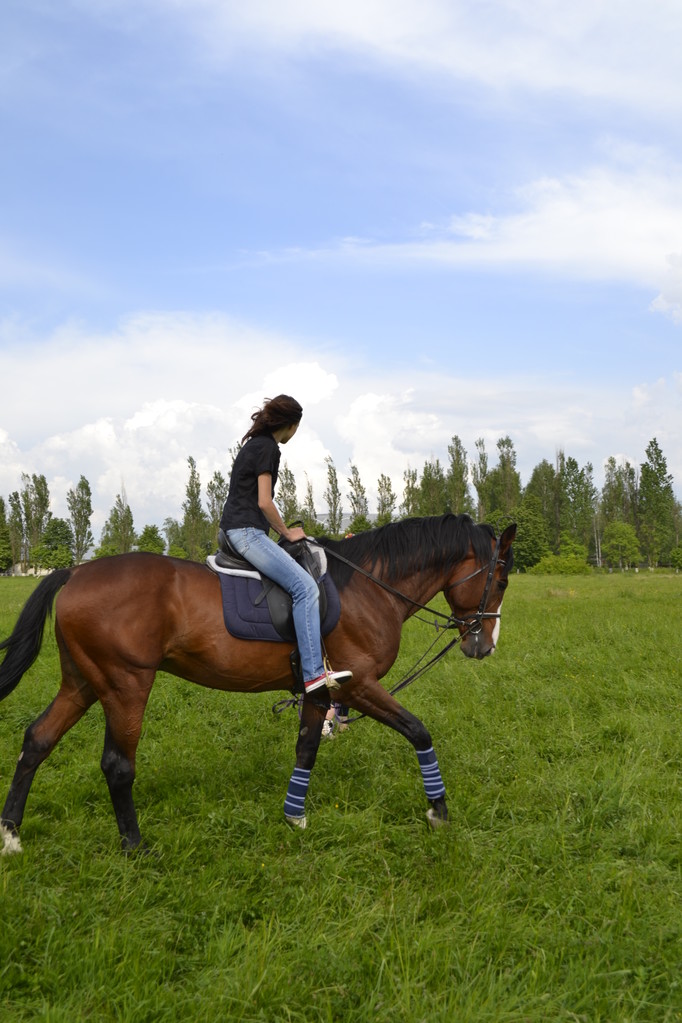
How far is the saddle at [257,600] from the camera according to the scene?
17.5 feet

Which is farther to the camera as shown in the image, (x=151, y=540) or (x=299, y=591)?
(x=151, y=540)

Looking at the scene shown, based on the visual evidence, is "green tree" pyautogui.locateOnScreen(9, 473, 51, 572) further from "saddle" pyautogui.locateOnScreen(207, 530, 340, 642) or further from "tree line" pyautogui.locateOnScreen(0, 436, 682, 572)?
"saddle" pyautogui.locateOnScreen(207, 530, 340, 642)

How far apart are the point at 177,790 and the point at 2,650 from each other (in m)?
1.83

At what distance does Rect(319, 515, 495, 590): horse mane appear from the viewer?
6055 millimetres

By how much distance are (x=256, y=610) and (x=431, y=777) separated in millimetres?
1810

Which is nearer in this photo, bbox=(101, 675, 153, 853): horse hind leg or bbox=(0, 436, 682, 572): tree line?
bbox=(101, 675, 153, 853): horse hind leg

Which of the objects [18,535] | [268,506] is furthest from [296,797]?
[18,535]

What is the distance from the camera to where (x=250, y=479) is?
5.49 m

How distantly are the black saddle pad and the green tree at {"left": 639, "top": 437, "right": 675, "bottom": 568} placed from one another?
7140cm

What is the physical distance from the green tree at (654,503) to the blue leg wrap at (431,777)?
2791 inches

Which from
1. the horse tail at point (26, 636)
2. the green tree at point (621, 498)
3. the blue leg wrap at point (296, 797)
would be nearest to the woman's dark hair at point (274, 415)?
the horse tail at point (26, 636)

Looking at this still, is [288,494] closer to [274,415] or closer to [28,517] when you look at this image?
[28,517]

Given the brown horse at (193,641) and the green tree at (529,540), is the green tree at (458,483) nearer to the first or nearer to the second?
the green tree at (529,540)

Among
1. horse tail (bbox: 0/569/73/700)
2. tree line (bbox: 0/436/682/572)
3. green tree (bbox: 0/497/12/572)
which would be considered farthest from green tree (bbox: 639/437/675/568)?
horse tail (bbox: 0/569/73/700)
